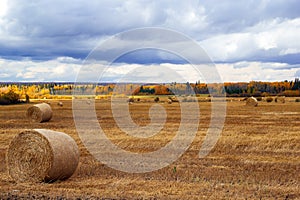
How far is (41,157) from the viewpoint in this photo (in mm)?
11133

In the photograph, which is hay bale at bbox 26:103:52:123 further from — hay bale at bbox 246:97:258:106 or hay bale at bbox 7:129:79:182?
hay bale at bbox 246:97:258:106

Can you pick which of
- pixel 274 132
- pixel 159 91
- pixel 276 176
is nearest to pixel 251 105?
pixel 159 91

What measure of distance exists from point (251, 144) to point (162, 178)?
7648mm

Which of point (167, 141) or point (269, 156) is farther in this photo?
point (167, 141)

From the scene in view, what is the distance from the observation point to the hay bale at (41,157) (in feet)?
36.1

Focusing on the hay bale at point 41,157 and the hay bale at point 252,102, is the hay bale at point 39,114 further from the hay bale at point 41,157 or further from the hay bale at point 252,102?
the hay bale at point 252,102

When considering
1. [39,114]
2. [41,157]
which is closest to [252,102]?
[39,114]

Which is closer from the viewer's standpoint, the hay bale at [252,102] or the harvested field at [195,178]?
the harvested field at [195,178]

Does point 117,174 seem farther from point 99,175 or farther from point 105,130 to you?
point 105,130

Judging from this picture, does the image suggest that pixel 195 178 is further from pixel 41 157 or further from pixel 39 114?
pixel 39 114

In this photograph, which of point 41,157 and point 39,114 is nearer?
point 41,157

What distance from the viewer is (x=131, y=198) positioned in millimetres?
9148

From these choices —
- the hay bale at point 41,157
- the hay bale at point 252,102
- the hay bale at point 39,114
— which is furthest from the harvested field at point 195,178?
the hay bale at point 252,102

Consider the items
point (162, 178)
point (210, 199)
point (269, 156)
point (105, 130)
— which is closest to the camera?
point (210, 199)
